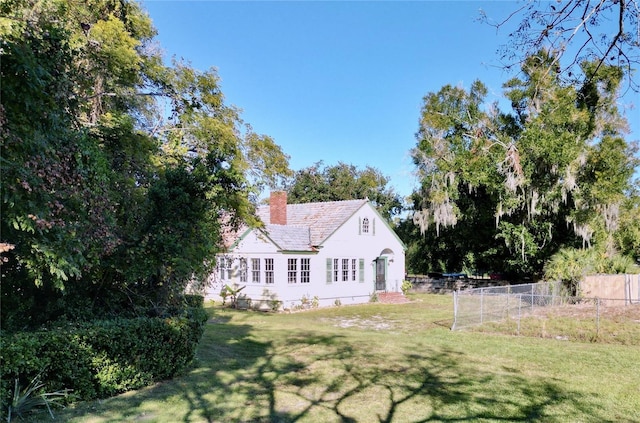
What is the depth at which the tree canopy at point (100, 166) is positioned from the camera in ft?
16.4

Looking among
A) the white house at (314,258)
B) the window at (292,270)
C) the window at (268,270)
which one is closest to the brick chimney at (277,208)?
the white house at (314,258)

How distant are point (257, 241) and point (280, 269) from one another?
1.84 m

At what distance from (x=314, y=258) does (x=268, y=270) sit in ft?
7.65

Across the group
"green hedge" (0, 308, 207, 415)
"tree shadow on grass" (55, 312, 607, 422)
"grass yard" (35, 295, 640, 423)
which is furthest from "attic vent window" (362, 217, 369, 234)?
"green hedge" (0, 308, 207, 415)

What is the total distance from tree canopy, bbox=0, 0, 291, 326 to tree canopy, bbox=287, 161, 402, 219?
110 feet

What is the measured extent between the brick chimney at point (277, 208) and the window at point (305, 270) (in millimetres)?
3041

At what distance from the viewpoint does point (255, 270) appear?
21.3 metres

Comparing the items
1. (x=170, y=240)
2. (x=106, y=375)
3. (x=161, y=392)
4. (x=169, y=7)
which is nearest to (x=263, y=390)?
(x=161, y=392)

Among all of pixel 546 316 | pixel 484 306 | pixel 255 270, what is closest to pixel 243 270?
pixel 255 270

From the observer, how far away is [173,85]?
1281cm

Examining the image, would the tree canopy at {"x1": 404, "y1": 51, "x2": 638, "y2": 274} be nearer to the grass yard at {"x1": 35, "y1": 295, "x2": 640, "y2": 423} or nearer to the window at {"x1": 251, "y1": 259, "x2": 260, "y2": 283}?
the window at {"x1": 251, "y1": 259, "x2": 260, "y2": 283}

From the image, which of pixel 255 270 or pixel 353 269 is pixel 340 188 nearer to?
pixel 353 269

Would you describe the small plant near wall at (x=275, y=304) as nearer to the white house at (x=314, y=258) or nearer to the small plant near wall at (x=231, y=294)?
the white house at (x=314, y=258)

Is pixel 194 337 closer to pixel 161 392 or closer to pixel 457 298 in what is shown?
pixel 161 392
